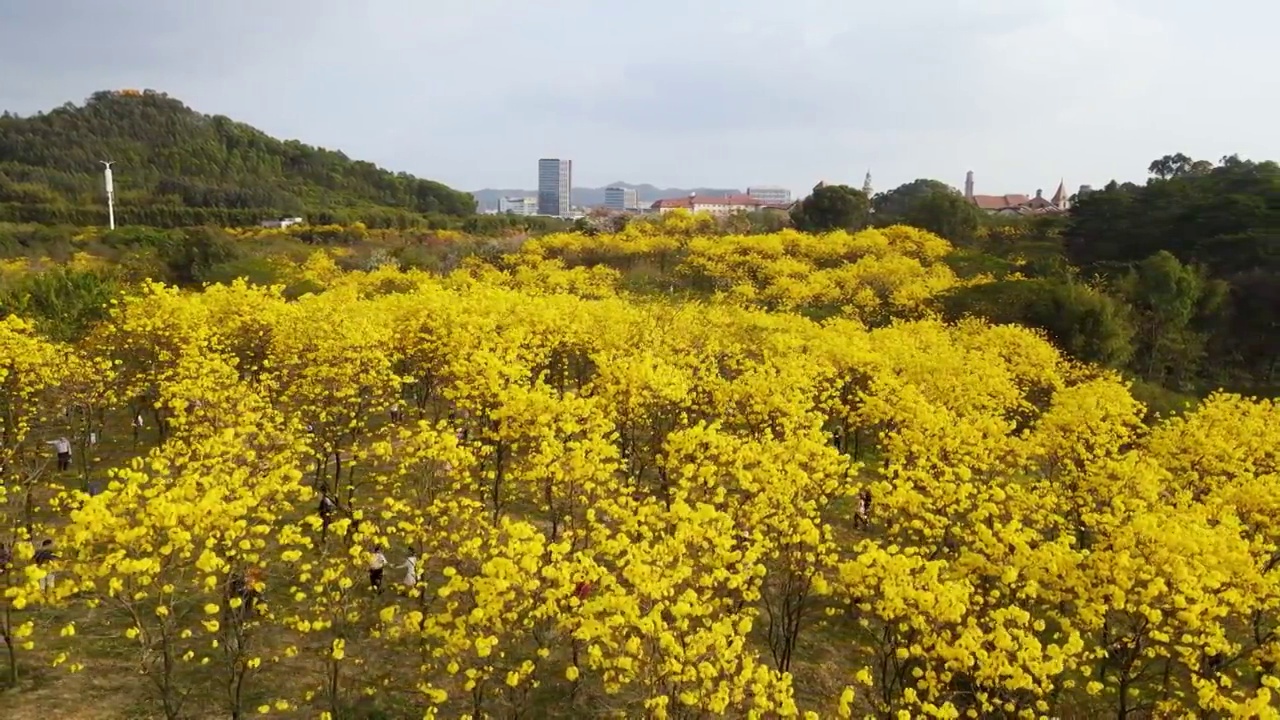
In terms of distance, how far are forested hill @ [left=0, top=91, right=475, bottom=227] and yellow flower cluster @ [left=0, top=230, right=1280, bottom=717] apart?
78.2m

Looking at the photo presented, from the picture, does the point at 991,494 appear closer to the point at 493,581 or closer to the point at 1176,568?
the point at 1176,568

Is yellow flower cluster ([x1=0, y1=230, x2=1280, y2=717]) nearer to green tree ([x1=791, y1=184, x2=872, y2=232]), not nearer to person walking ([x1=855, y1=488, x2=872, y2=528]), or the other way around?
person walking ([x1=855, y1=488, x2=872, y2=528])

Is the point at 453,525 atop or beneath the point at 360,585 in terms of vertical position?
atop

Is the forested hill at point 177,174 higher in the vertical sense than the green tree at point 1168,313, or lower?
higher

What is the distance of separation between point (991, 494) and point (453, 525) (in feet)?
30.0

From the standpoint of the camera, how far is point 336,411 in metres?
16.3

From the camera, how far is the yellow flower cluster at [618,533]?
8922mm

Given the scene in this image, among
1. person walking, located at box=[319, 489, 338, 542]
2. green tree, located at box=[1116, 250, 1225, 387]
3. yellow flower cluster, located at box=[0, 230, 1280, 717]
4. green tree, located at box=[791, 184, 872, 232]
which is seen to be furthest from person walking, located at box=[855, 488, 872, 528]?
green tree, located at box=[791, 184, 872, 232]

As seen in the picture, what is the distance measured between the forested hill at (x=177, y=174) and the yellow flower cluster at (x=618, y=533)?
78244 millimetres

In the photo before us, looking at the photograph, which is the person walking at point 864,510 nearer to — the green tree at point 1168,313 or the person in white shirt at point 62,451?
the person in white shirt at point 62,451

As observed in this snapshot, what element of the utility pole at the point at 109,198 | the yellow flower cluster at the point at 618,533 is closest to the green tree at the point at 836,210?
the yellow flower cluster at the point at 618,533

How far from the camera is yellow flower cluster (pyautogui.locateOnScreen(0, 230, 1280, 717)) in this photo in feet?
29.3

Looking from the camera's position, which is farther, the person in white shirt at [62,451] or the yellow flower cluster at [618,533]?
the person in white shirt at [62,451]

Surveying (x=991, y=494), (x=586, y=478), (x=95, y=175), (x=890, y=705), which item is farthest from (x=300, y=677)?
(x=95, y=175)
